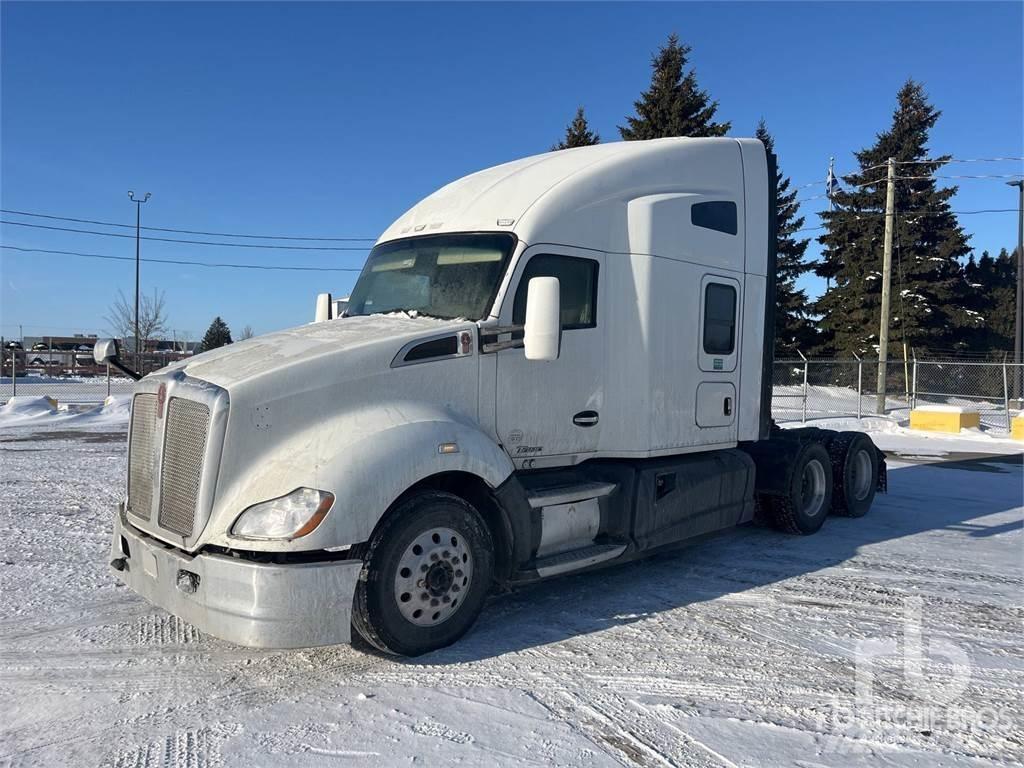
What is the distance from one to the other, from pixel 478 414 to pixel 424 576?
1122 millimetres

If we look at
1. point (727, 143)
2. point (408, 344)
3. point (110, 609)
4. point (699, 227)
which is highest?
point (727, 143)

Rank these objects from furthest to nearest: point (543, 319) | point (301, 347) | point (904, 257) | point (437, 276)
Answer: point (904, 257) < point (437, 276) < point (543, 319) < point (301, 347)

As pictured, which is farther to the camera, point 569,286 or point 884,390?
point 884,390

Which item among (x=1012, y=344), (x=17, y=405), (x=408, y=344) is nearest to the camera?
(x=408, y=344)

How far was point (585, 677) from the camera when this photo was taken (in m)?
4.26

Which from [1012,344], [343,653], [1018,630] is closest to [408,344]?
[343,653]

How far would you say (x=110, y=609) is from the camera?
206 inches

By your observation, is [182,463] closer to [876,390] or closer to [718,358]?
[718,358]

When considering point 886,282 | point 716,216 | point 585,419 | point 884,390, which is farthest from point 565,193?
point 886,282

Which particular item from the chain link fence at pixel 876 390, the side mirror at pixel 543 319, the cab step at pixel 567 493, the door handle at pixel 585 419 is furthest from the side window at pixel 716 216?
the chain link fence at pixel 876 390

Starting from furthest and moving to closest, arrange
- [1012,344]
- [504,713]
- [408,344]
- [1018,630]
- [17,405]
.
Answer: [1012,344], [17,405], [1018,630], [408,344], [504,713]

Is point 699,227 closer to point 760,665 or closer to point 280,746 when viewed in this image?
point 760,665

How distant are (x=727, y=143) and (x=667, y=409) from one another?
262 cm

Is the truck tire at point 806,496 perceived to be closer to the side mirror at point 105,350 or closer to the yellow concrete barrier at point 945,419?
the side mirror at point 105,350
